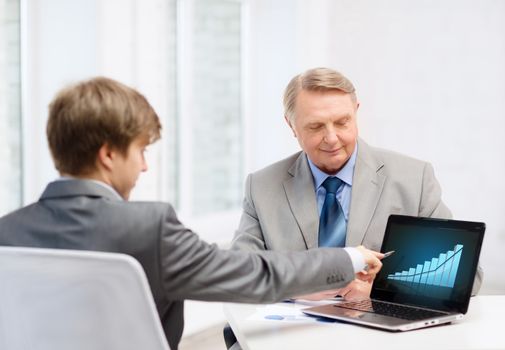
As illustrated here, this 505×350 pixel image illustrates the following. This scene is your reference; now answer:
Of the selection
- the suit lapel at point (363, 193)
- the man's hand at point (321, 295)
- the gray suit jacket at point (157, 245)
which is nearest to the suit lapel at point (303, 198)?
the suit lapel at point (363, 193)

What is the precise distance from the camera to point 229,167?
4.62 meters

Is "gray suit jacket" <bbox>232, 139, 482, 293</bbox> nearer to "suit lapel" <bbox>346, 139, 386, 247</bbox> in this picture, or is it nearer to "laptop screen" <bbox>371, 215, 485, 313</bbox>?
"suit lapel" <bbox>346, 139, 386, 247</bbox>

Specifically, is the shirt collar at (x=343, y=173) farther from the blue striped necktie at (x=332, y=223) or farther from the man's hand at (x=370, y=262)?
the man's hand at (x=370, y=262)

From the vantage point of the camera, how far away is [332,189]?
2502 mm

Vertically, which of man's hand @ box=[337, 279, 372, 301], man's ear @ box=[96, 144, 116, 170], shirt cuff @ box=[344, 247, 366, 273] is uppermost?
man's ear @ box=[96, 144, 116, 170]

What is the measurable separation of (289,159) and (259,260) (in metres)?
1.05

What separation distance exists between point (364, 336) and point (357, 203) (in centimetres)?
73

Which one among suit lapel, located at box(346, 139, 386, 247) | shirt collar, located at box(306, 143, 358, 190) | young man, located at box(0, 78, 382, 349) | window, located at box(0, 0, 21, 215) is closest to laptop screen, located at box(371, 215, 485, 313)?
suit lapel, located at box(346, 139, 386, 247)

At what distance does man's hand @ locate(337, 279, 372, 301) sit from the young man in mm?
563

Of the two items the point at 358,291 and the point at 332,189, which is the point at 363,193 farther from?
the point at 358,291

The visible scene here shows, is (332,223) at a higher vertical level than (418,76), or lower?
lower

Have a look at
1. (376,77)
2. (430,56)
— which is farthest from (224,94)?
(430,56)

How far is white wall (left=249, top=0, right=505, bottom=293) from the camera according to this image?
4.10 metres

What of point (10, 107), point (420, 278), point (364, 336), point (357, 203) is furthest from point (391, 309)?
point (10, 107)
